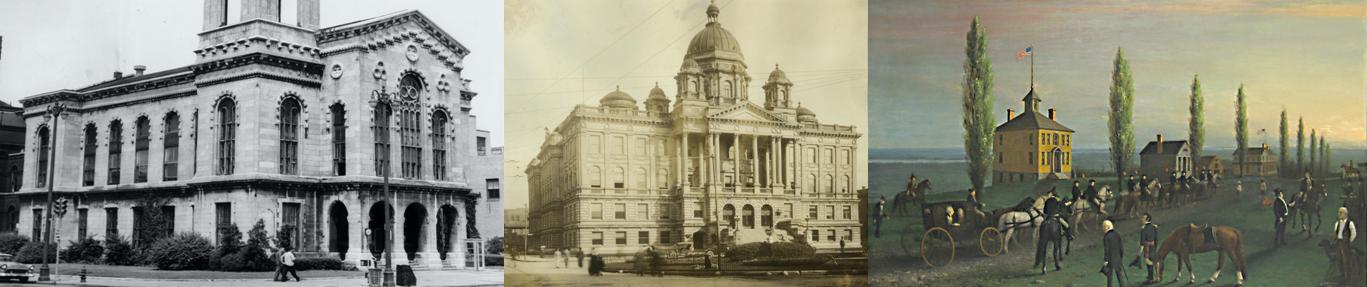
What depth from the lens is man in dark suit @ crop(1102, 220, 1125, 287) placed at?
21766mm

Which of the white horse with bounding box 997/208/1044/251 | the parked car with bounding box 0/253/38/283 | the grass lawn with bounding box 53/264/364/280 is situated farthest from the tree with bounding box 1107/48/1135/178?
the parked car with bounding box 0/253/38/283

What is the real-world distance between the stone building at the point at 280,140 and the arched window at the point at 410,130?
0.07ft

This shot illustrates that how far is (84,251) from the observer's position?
66.5ft

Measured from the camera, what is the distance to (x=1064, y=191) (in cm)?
2250

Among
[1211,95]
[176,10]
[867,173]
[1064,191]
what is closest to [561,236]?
[867,173]

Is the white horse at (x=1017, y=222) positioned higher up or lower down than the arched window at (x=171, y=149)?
lower down

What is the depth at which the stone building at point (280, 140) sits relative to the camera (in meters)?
19.6

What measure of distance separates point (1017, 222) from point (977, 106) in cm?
205

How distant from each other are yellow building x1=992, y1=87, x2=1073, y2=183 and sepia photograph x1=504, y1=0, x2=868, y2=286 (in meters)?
2.37

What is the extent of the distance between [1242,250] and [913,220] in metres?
5.22

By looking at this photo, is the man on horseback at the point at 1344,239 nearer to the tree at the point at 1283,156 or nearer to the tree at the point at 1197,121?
the tree at the point at 1283,156

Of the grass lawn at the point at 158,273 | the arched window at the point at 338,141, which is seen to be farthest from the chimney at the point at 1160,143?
the arched window at the point at 338,141

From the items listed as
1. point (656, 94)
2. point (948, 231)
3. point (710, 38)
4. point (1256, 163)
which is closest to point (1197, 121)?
point (1256, 163)

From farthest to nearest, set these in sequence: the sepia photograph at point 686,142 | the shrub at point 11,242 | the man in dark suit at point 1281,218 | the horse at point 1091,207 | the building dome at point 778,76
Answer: the building dome at point 778,76 → the sepia photograph at point 686,142 → the horse at point 1091,207 → the man in dark suit at point 1281,218 → the shrub at point 11,242
